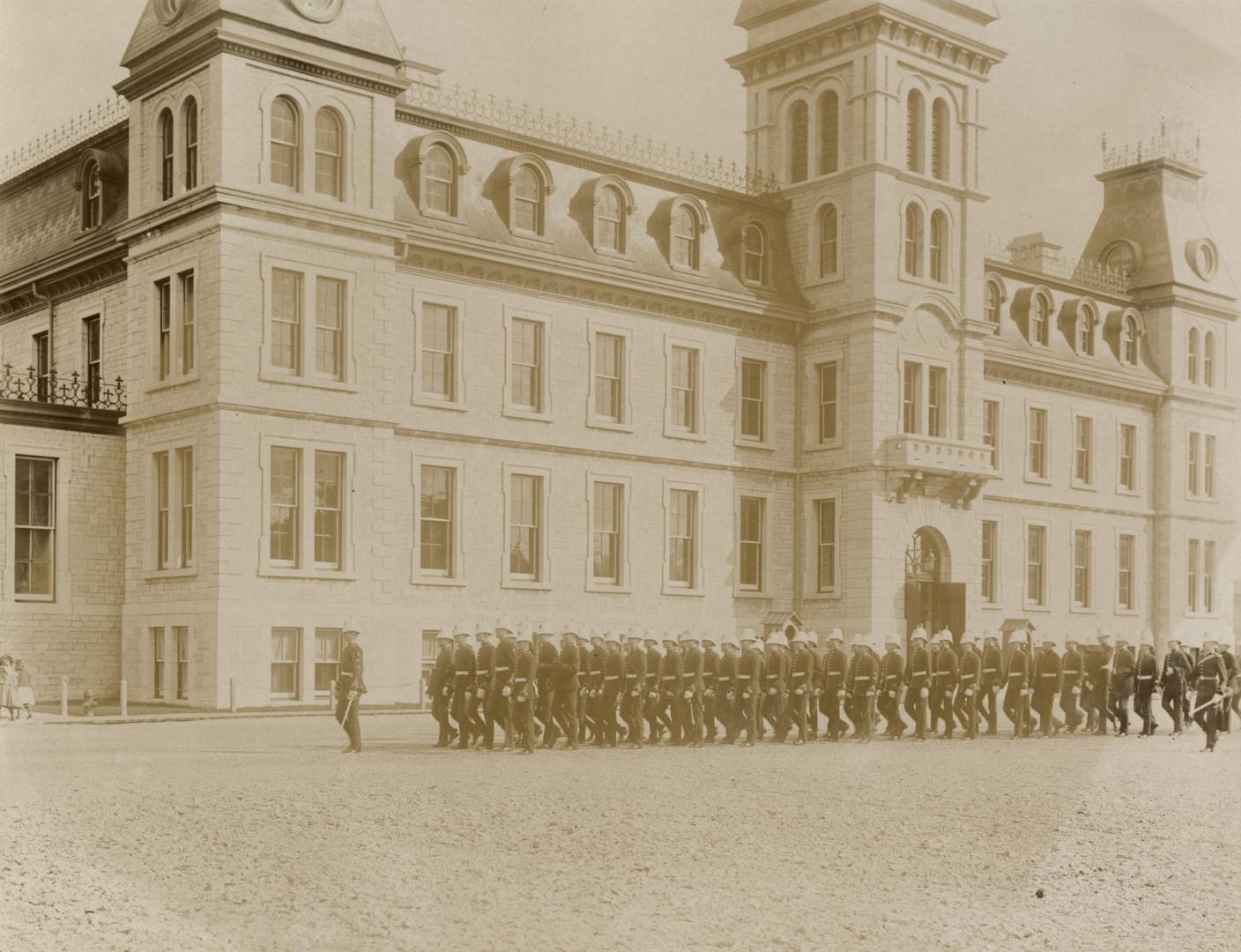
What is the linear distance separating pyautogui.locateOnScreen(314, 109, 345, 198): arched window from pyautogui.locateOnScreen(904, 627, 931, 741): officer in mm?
14142

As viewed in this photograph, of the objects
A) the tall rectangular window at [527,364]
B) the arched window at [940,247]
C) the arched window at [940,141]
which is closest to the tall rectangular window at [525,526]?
the tall rectangular window at [527,364]

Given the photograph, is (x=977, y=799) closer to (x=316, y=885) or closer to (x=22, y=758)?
(x=316, y=885)

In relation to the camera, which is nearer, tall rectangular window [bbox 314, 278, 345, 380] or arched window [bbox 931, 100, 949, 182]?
tall rectangular window [bbox 314, 278, 345, 380]

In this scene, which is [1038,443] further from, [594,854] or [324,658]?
[594,854]

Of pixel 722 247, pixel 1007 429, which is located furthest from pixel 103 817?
pixel 1007 429

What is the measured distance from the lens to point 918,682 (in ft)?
85.9

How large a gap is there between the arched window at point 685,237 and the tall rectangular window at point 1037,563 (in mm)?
14676

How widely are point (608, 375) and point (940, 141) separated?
11.3 meters

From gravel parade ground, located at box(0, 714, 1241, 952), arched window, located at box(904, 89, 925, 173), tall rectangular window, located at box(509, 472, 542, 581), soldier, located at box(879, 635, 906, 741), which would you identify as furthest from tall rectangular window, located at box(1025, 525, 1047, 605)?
gravel parade ground, located at box(0, 714, 1241, 952)

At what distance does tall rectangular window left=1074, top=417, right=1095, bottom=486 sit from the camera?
48.9 m

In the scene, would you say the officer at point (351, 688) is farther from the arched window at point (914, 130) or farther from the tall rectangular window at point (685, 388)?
the arched window at point (914, 130)

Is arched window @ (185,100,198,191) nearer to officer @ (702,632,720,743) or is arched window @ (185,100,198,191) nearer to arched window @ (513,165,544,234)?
→ arched window @ (513,165,544,234)

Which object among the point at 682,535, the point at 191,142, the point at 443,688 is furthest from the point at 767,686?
the point at 191,142

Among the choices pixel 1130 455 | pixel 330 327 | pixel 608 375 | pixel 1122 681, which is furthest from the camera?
pixel 1130 455
